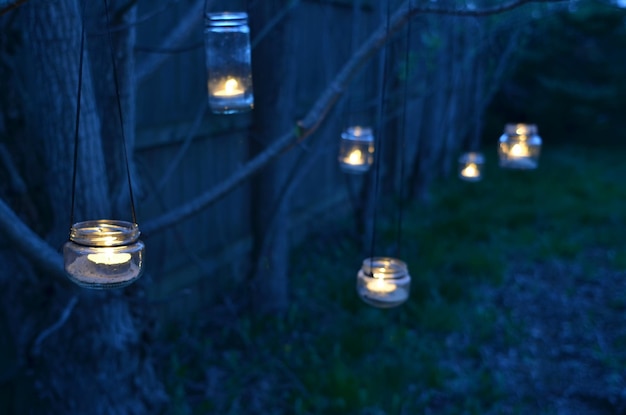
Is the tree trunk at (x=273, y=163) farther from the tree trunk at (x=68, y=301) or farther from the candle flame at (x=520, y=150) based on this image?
the tree trunk at (x=68, y=301)

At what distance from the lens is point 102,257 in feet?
6.88

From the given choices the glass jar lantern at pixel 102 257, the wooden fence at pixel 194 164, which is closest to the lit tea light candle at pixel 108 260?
the glass jar lantern at pixel 102 257

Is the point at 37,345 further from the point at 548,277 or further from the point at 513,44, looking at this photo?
the point at 513,44

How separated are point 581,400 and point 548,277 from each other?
2573 millimetres

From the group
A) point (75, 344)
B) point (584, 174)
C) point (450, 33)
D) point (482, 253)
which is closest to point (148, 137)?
point (75, 344)

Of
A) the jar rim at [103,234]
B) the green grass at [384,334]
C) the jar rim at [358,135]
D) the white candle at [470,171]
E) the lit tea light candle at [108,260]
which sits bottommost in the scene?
the green grass at [384,334]

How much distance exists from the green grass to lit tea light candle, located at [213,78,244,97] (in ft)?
7.09

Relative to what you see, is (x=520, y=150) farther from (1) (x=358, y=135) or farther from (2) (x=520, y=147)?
(1) (x=358, y=135)

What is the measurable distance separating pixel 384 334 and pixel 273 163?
167cm

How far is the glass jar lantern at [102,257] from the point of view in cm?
207

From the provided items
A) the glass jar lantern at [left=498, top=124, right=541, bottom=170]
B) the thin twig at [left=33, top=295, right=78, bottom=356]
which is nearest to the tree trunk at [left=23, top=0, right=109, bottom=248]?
the thin twig at [left=33, top=295, right=78, bottom=356]

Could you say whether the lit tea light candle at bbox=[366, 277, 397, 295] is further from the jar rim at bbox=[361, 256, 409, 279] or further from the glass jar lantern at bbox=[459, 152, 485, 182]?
the glass jar lantern at bbox=[459, 152, 485, 182]

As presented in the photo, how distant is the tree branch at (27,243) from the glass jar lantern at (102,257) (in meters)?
0.62

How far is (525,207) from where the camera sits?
9.52 metres
